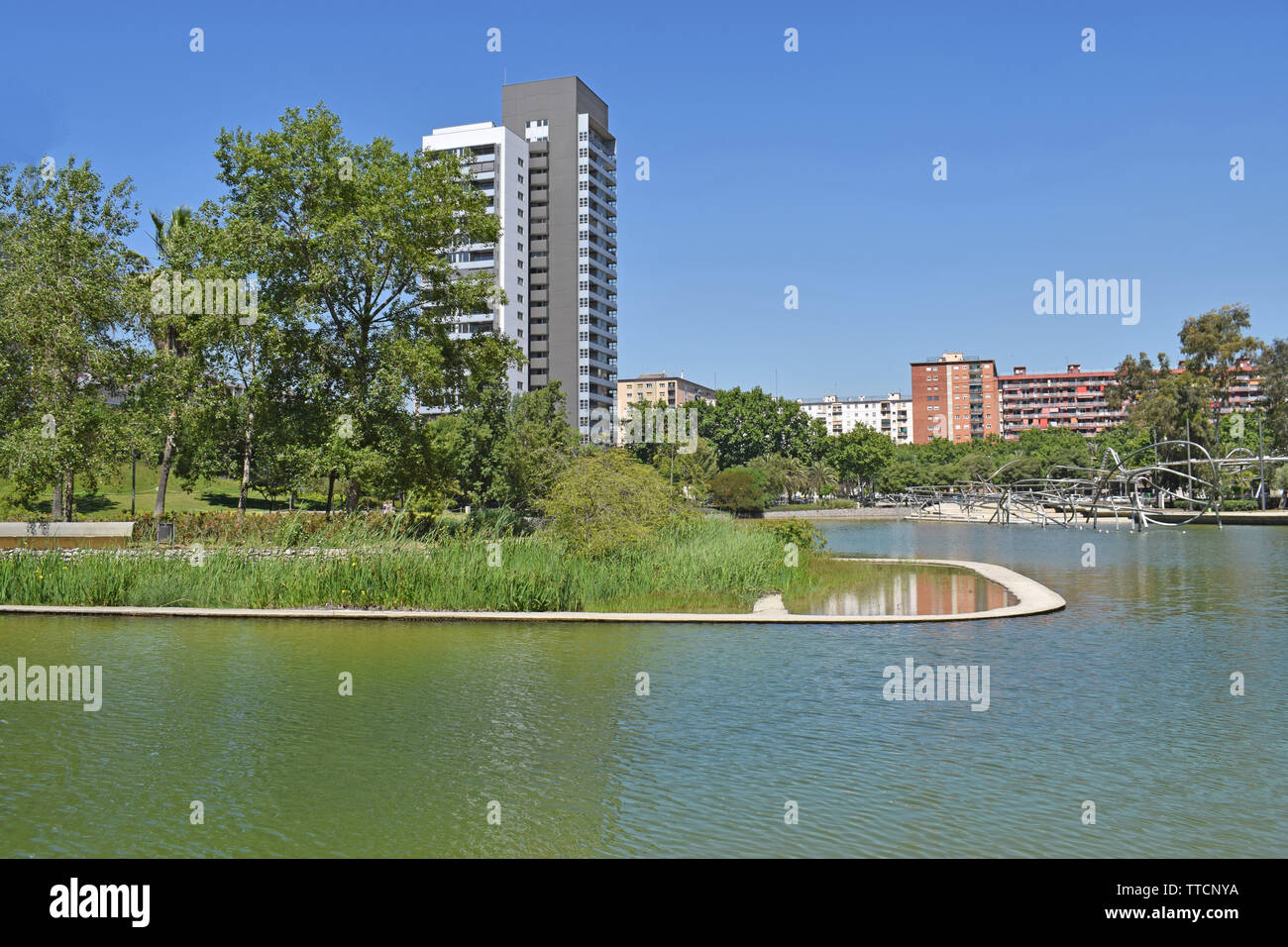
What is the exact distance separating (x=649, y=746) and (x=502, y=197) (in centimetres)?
10649

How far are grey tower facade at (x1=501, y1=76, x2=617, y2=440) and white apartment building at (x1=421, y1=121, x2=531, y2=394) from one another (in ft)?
10.4

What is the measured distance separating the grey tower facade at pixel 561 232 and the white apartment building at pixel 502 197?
10.4ft

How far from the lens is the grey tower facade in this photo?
372 feet

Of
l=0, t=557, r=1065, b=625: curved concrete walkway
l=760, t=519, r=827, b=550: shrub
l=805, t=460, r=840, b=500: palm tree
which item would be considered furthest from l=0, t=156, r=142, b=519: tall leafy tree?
l=805, t=460, r=840, b=500: palm tree

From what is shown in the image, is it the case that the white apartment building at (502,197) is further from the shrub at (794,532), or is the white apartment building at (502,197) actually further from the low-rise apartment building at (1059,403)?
the low-rise apartment building at (1059,403)

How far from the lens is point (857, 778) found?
7.64 m

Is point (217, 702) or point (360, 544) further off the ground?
point (360, 544)

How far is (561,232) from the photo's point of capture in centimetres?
11512

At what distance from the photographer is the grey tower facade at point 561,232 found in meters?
114

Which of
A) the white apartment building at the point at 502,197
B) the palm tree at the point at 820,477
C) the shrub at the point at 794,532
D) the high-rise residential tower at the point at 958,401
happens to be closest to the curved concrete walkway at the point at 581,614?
the shrub at the point at 794,532

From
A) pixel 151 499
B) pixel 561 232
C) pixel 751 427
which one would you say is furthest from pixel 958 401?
pixel 151 499

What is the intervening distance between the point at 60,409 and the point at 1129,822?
34987mm
